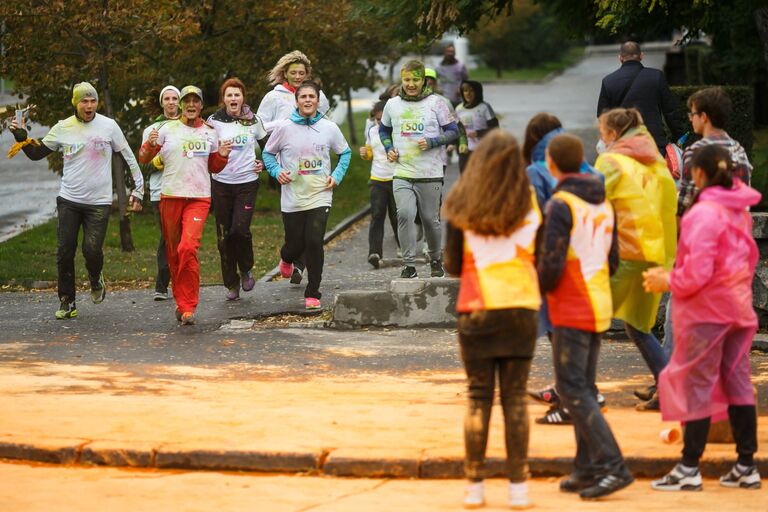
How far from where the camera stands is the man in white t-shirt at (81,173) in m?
12.4

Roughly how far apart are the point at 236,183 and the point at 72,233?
5.04 feet

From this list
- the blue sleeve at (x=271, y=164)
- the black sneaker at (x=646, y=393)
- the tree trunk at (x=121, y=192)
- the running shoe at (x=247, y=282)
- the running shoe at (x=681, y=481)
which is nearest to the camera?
the running shoe at (x=681, y=481)

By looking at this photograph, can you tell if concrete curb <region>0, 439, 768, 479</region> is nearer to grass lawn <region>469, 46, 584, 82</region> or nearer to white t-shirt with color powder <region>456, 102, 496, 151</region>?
white t-shirt with color powder <region>456, 102, 496, 151</region>

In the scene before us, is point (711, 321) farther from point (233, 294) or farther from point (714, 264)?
point (233, 294)

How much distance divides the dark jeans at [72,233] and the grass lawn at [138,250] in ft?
7.36

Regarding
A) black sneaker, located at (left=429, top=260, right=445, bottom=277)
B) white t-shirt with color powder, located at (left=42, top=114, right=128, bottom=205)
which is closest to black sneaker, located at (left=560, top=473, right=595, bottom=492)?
black sneaker, located at (left=429, top=260, right=445, bottom=277)

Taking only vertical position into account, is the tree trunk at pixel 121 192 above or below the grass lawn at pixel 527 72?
above

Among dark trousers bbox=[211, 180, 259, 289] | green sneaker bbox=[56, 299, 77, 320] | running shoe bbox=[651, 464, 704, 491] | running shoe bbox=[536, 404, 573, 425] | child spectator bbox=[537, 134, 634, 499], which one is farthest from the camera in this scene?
dark trousers bbox=[211, 180, 259, 289]

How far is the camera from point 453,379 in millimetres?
9695

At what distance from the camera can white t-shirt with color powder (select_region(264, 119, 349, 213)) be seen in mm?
12344

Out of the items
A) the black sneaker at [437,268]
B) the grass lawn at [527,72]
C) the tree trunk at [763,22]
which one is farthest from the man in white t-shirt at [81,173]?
the grass lawn at [527,72]

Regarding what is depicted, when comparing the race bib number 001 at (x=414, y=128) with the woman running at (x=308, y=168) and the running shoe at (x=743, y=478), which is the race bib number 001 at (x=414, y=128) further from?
the running shoe at (x=743, y=478)

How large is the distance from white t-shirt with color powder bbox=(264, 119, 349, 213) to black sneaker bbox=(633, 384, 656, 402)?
431 cm

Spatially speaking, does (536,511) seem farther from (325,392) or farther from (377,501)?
(325,392)
